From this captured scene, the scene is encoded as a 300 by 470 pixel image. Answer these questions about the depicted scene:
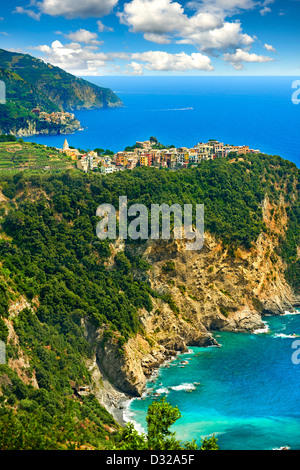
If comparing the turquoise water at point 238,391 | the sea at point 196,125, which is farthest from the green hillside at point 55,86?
the turquoise water at point 238,391

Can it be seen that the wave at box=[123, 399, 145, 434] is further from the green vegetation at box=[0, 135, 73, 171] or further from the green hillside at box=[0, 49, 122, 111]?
the green hillside at box=[0, 49, 122, 111]

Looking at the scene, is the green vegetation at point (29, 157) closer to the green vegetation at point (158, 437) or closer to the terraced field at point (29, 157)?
the terraced field at point (29, 157)

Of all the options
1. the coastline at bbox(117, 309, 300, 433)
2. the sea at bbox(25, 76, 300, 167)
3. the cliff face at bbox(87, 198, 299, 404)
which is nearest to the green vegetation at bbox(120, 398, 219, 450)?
the coastline at bbox(117, 309, 300, 433)

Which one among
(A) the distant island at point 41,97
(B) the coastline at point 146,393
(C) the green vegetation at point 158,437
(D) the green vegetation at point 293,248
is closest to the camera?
(C) the green vegetation at point 158,437

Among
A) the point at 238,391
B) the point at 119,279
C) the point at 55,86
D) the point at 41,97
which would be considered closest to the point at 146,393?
the point at 238,391
